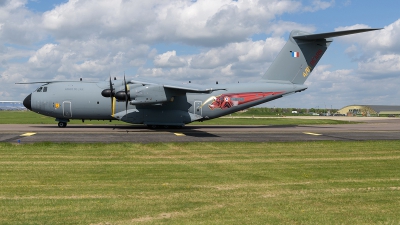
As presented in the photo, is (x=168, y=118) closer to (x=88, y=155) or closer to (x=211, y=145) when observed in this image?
(x=211, y=145)

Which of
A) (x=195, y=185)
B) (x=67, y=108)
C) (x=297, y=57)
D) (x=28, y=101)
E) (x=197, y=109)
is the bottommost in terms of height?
(x=195, y=185)

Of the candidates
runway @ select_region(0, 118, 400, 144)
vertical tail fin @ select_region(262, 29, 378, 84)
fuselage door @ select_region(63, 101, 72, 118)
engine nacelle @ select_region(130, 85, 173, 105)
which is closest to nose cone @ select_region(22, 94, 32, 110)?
runway @ select_region(0, 118, 400, 144)

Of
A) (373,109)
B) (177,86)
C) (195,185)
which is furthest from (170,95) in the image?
(373,109)

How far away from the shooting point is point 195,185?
1188 centimetres

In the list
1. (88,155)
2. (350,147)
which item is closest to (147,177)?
(88,155)

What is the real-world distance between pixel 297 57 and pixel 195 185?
88.7 ft

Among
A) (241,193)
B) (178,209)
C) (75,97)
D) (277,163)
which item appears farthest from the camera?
(75,97)

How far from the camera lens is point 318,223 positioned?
8062 millimetres

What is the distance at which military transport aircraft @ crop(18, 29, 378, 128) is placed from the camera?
32.0 meters

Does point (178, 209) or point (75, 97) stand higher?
point (75, 97)

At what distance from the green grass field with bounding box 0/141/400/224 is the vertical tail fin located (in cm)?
1673

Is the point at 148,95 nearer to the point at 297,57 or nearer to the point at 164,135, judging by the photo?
the point at 164,135

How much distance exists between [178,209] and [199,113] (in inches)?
1022

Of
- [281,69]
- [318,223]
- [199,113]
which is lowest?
[318,223]
